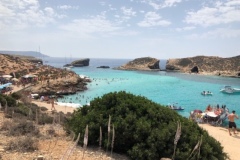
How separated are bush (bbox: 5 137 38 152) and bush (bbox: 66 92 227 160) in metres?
1.72

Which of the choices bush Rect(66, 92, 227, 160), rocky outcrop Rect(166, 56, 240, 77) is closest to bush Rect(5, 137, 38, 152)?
bush Rect(66, 92, 227, 160)

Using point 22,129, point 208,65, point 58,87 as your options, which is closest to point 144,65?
point 208,65

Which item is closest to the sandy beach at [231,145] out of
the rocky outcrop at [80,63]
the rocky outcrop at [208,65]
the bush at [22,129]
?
the bush at [22,129]

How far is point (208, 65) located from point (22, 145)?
12402cm

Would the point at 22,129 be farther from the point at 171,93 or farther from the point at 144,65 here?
the point at 144,65

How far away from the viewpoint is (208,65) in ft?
405

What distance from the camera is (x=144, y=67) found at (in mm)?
133750

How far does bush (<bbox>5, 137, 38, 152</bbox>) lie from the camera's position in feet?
25.6

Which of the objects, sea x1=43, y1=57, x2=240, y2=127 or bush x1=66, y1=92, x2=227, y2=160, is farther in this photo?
sea x1=43, y1=57, x2=240, y2=127

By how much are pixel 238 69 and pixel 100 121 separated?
358 feet

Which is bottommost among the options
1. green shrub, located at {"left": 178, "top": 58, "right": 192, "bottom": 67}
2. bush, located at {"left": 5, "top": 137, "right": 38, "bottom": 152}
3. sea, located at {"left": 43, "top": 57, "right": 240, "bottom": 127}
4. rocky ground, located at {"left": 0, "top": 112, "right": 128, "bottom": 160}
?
sea, located at {"left": 43, "top": 57, "right": 240, "bottom": 127}

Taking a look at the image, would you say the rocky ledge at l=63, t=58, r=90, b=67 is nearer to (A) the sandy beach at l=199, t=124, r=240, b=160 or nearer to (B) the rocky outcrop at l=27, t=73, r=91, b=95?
(B) the rocky outcrop at l=27, t=73, r=91, b=95

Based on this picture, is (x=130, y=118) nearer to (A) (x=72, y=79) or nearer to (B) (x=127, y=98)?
(B) (x=127, y=98)

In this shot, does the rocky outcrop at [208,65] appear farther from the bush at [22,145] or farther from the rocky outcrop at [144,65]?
the bush at [22,145]
